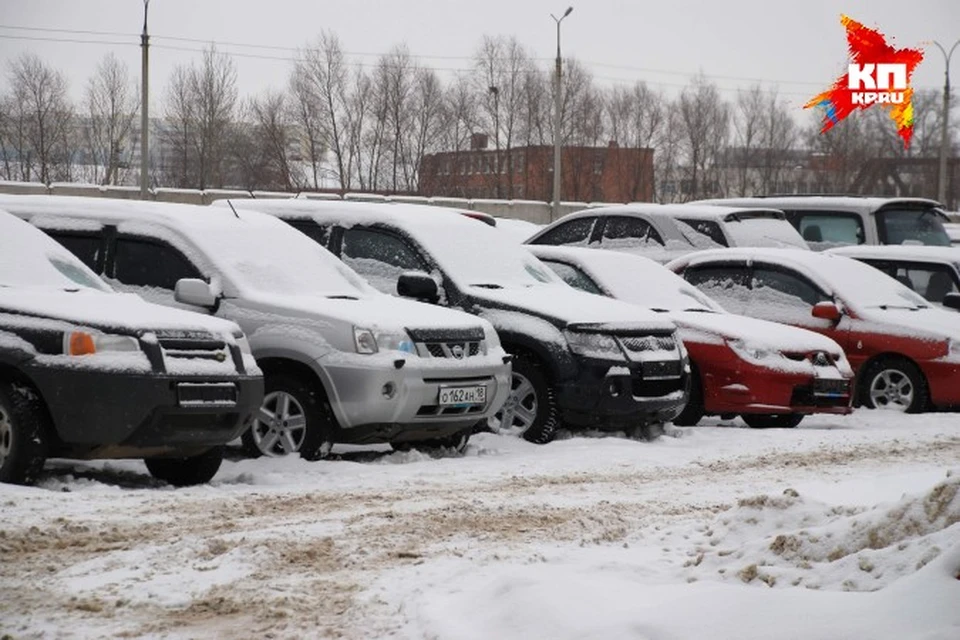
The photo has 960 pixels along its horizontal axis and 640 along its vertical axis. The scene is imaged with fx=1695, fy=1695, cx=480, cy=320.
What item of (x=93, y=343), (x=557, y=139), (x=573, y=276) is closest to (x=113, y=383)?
(x=93, y=343)

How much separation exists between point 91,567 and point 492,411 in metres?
5.25

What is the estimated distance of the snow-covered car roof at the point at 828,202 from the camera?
2245cm

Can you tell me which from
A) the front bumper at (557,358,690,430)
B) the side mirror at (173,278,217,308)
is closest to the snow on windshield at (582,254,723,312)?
the front bumper at (557,358,690,430)

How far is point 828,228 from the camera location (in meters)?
23.1

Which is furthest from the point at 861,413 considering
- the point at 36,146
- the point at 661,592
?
the point at 36,146

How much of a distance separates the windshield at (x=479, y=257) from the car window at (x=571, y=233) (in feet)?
17.0

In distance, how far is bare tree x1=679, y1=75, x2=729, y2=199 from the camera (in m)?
77.5

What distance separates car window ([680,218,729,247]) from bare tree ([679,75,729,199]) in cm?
5829

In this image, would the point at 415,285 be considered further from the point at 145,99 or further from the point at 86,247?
the point at 145,99

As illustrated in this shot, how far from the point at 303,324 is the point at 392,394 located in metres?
0.77

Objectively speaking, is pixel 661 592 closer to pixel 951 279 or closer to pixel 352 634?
pixel 352 634

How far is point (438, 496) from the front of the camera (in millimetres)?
9375

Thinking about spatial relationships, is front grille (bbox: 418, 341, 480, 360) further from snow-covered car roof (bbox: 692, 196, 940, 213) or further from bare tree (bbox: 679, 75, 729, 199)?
bare tree (bbox: 679, 75, 729, 199)

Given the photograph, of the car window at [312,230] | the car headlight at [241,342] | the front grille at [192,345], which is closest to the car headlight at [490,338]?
the car window at [312,230]
